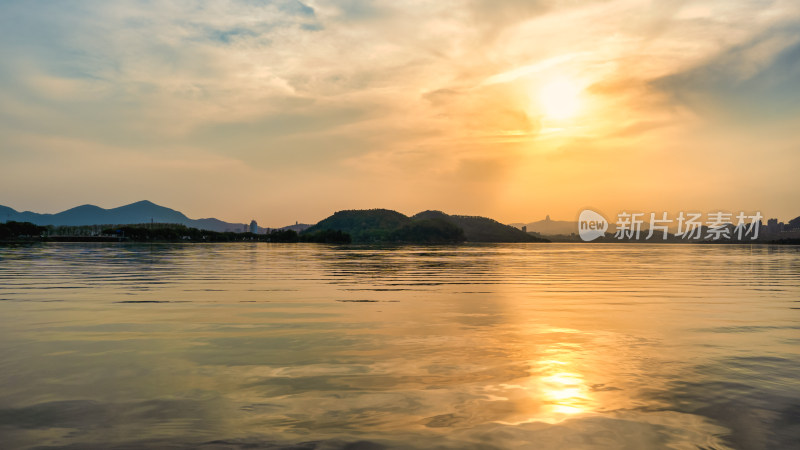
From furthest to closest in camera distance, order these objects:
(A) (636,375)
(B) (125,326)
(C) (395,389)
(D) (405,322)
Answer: (D) (405,322)
(B) (125,326)
(A) (636,375)
(C) (395,389)

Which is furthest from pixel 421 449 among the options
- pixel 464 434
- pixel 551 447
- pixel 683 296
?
pixel 683 296

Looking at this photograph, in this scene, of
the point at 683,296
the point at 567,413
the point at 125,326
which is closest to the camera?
the point at 567,413

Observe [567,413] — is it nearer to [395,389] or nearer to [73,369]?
[395,389]

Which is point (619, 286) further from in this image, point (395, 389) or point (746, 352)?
point (395, 389)

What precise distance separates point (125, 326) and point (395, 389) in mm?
13777

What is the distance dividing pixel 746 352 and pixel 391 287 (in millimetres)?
24971

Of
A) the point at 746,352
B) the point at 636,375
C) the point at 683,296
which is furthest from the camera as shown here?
A: the point at 683,296

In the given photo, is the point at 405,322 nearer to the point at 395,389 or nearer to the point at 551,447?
the point at 395,389

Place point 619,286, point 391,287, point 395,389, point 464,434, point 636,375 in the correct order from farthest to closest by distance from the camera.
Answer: point 619,286
point 391,287
point 636,375
point 395,389
point 464,434

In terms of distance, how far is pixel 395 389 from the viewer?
38.7ft

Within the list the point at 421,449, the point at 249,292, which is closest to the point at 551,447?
the point at 421,449

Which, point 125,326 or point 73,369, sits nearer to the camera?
point 73,369

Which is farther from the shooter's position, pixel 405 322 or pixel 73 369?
pixel 405 322

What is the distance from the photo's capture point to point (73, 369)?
541 inches
